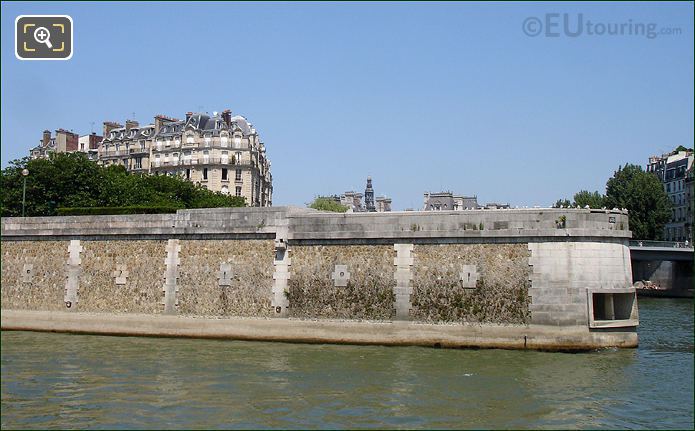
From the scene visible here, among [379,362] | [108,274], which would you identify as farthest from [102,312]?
[379,362]

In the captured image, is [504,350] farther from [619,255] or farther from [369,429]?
[369,429]

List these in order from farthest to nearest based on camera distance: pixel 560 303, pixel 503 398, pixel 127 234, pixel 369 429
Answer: pixel 127 234 < pixel 560 303 < pixel 503 398 < pixel 369 429

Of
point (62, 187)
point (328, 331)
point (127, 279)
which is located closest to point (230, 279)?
point (328, 331)

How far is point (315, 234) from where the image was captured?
84.2 feet

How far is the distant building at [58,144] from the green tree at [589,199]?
59393 millimetres

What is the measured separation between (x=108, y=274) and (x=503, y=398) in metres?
17.9

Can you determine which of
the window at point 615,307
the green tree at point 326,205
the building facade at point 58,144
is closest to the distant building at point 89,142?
the building facade at point 58,144

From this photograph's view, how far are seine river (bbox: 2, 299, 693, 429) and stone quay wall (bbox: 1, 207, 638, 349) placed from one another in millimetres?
1534

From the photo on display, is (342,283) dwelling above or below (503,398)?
above

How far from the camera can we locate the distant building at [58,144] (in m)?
89.6

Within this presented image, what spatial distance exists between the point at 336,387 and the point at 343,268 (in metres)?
8.02

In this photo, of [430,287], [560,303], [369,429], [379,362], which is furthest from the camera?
[430,287]

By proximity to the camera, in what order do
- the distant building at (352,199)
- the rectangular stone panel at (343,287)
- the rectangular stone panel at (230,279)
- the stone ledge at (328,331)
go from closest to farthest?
the stone ledge at (328,331) → the rectangular stone panel at (343,287) → the rectangular stone panel at (230,279) → the distant building at (352,199)

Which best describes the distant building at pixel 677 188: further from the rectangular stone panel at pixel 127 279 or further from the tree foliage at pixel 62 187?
the rectangular stone panel at pixel 127 279
